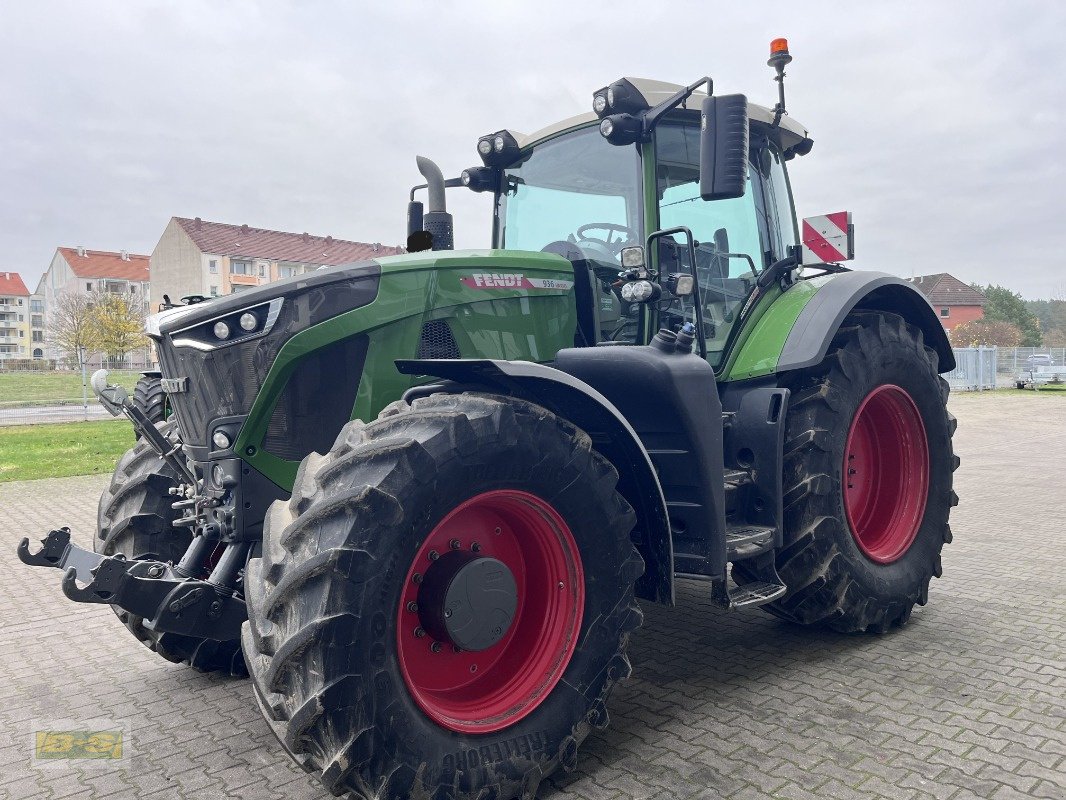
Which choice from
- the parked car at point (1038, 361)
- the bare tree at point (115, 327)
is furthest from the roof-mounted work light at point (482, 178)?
the parked car at point (1038, 361)

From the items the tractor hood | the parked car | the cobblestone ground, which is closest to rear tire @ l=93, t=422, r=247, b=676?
the cobblestone ground

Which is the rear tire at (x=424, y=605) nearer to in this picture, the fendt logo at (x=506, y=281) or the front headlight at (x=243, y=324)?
the front headlight at (x=243, y=324)

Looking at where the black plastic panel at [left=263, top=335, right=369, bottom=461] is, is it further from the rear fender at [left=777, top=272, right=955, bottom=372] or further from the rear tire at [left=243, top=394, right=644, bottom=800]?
the rear fender at [left=777, top=272, right=955, bottom=372]

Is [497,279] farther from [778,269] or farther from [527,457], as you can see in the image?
[778,269]

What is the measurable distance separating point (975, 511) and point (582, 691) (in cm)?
670

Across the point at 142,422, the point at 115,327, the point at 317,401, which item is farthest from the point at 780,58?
the point at 115,327

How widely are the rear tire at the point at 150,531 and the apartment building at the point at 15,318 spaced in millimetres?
107651

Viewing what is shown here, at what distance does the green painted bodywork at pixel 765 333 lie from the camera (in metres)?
4.20

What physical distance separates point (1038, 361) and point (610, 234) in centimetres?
3558

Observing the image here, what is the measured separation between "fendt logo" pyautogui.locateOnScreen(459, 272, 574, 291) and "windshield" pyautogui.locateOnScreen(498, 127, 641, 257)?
1.24ft

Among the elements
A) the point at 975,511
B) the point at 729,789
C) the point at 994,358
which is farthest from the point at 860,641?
the point at 994,358

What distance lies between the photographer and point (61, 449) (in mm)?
14000

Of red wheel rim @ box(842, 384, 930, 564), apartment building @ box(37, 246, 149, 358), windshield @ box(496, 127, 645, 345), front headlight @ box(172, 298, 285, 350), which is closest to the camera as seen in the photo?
front headlight @ box(172, 298, 285, 350)

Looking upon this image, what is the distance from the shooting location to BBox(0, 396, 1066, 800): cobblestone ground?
2922mm
